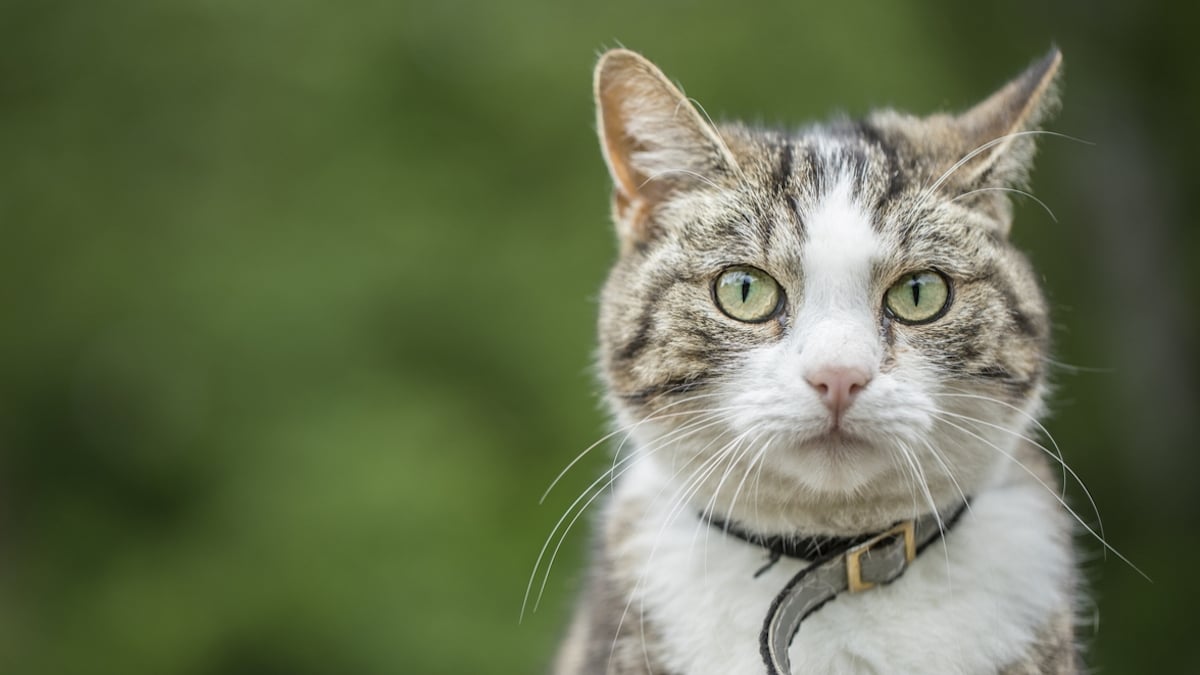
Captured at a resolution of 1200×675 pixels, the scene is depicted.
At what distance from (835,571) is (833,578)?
0.04 feet

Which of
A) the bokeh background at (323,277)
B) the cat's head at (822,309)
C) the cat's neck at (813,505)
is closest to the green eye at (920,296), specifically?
the cat's head at (822,309)

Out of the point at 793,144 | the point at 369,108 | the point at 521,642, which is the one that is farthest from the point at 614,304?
the point at 369,108

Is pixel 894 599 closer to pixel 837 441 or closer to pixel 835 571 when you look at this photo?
pixel 835 571

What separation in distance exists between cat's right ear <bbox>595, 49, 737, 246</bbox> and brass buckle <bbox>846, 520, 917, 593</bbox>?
2.44 ft

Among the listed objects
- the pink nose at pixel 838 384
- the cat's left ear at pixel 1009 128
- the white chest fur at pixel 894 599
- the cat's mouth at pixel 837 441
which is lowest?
the white chest fur at pixel 894 599

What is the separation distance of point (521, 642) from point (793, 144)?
7.42ft

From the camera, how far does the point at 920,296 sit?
195 centimetres

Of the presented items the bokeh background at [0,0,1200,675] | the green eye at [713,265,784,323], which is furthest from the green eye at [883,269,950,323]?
the bokeh background at [0,0,1200,675]

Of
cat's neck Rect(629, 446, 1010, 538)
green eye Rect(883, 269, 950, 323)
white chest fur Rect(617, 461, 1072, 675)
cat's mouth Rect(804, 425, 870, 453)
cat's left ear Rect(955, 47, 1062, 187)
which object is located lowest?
white chest fur Rect(617, 461, 1072, 675)

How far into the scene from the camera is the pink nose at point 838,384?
69.6 inches

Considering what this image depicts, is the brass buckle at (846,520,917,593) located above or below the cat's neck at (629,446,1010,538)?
below

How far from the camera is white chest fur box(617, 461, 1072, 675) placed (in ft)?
6.39

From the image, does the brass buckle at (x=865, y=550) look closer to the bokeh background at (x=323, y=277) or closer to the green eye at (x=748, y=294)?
the green eye at (x=748, y=294)

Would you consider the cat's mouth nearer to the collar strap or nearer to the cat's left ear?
the collar strap
